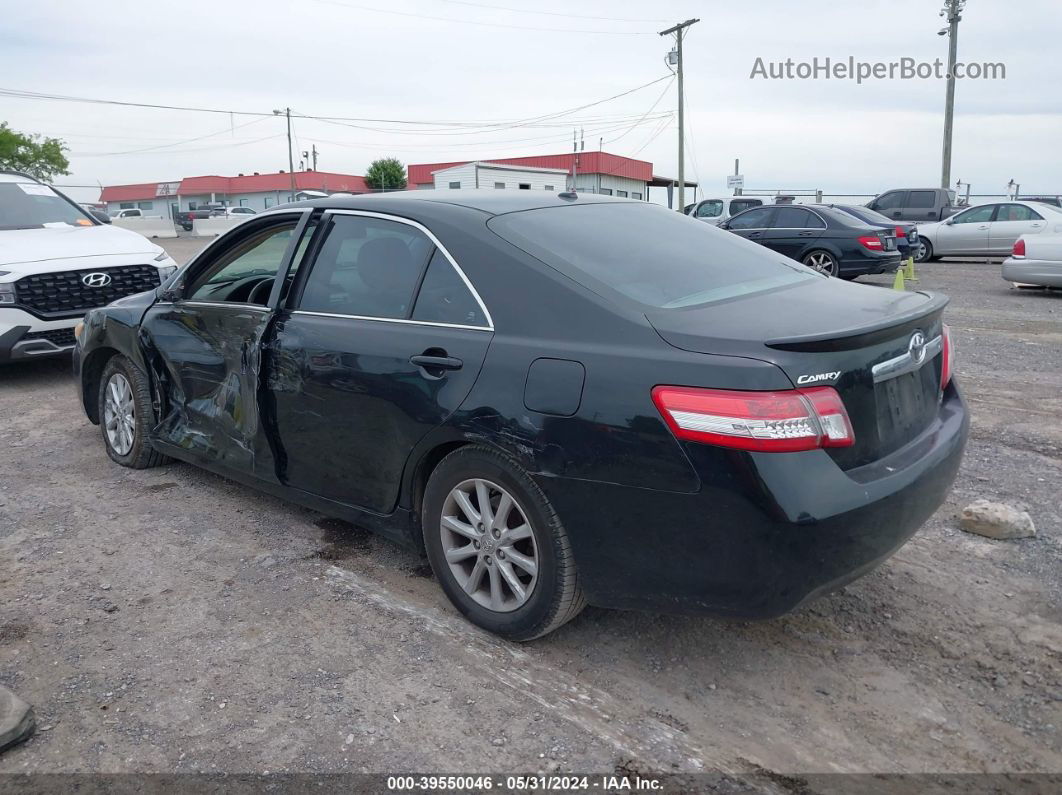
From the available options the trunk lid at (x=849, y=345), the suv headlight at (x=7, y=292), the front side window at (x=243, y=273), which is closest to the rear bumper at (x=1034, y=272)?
the trunk lid at (x=849, y=345)

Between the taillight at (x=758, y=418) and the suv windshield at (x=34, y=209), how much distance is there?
26.1 feet

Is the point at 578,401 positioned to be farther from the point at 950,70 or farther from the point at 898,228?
the point at 950,70

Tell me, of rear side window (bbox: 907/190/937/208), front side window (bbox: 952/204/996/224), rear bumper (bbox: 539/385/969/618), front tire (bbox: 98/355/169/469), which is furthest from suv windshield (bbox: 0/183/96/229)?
rear side window (bbox: 907/190/937/208)

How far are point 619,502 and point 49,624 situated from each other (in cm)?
236

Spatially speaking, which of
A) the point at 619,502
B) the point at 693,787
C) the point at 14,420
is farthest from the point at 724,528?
the point at 14,420

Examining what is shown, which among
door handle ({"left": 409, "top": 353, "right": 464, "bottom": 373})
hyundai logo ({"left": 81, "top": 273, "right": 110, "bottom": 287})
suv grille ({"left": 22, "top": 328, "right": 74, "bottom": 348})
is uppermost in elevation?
hyundai logo ({"left": 81, "top": 273, "right": 110, "bottom": 287})

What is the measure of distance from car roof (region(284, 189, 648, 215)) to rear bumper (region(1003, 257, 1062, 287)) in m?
11.3

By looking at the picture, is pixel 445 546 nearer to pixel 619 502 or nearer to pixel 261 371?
pixel 619 502

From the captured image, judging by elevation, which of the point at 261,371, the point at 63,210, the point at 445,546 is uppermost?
the point at 63,210

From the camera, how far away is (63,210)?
9023 mm

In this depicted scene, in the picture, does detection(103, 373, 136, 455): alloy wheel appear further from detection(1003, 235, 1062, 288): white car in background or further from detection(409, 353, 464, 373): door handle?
detection(1003, 235, 1062, 288): white car in background

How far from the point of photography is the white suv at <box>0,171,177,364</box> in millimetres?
7301

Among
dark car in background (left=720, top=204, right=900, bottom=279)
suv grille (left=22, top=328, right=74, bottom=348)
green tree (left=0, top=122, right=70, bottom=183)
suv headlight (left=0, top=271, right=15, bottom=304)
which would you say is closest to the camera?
suv headlight (left=0, top=271, right=15, bottom=304)

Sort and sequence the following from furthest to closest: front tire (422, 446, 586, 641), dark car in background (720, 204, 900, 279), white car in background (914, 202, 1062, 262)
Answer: white car in background (914, 202, 1062, 262)
dark car in background (720, 204, 900, 279)
front tire (422, 446, 586, 641)
